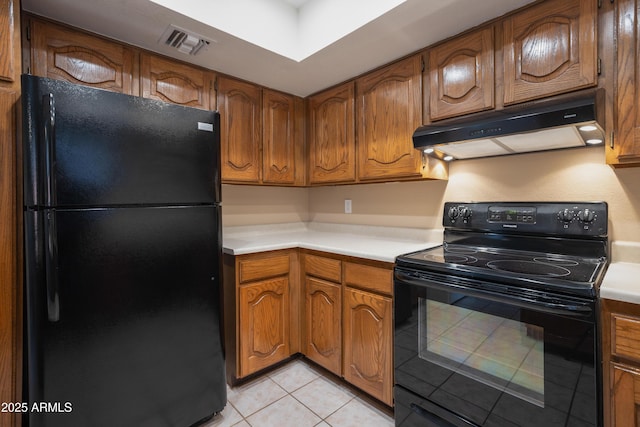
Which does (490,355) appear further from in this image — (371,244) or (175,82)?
(175,82)

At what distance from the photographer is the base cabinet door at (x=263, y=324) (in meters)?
1.89

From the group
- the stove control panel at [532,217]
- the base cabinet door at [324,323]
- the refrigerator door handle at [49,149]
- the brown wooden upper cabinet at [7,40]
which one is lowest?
the base cabinet door at [324,323]

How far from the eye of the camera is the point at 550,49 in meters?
1.37

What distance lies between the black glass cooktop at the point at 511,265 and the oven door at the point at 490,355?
0.04 meters

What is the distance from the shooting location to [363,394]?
71.9 inches

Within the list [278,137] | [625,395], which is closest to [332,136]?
[278,137]

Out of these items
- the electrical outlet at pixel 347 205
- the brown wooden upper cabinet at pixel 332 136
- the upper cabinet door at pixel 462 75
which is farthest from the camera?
the electrical outlet at pixel 347 205

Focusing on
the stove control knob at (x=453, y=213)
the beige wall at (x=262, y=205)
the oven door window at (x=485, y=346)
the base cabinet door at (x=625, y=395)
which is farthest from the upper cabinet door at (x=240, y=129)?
the base cabinet door at (x=625, y=395)

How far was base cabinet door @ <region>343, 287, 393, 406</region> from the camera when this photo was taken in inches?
63.6

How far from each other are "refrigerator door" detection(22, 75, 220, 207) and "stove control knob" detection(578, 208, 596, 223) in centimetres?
177

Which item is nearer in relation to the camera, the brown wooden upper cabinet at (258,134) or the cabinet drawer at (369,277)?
the cabinet drawer at (369,277)

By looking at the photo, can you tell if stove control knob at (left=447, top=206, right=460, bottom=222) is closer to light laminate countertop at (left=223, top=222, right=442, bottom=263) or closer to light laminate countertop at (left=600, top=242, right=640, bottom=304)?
light laminate countertop at (left=223, top=222, right=442, bottom=263)

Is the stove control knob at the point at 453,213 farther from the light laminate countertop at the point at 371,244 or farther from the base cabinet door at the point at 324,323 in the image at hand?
the base cabinet door at the point at 324,323

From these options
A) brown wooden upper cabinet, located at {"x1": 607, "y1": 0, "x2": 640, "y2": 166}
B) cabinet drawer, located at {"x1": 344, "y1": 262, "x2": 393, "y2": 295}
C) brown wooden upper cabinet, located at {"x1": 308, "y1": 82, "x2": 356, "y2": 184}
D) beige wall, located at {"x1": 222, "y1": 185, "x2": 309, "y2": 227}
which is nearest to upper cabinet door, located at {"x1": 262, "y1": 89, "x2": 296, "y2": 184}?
brown wooden upper cabinet, located at {"x1": 308, "y1": 82, "x2": 356, "y2": 184}
